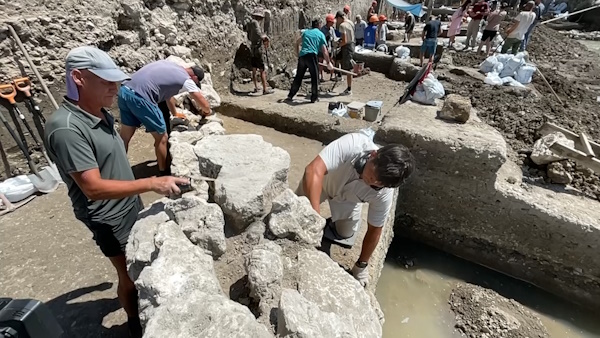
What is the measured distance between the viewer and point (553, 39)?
48.4 feet

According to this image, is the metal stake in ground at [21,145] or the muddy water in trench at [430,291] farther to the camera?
the muddy water in trench at [430,291]

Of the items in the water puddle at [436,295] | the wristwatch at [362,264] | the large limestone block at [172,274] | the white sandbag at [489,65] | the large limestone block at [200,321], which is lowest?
the water puddle at [436,295]

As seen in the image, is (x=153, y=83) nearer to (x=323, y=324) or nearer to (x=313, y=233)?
(x=313, y=233)

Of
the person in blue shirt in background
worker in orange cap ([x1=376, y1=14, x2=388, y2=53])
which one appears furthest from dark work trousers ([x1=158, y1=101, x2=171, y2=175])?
worker in orange cap ([x1=376, y1=14, x2=388, y2=53])

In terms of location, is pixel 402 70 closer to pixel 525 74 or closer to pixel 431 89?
pixel 525 74

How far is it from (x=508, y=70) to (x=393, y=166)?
27.2 ft

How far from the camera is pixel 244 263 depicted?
6.48 ft

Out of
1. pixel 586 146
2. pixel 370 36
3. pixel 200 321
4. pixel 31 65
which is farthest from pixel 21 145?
pixel 370 36

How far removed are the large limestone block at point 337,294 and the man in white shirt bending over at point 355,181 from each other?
21.9 inches

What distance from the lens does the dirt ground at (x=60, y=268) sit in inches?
95.1

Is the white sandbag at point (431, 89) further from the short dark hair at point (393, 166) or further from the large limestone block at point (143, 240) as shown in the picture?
Result: the large limestone block at point (143, 240)

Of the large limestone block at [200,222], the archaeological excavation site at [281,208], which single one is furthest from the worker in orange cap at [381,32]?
the large limestone block at [200,222]

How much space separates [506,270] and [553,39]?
589 inches

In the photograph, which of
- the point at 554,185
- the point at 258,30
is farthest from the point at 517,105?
the point at 258,30
